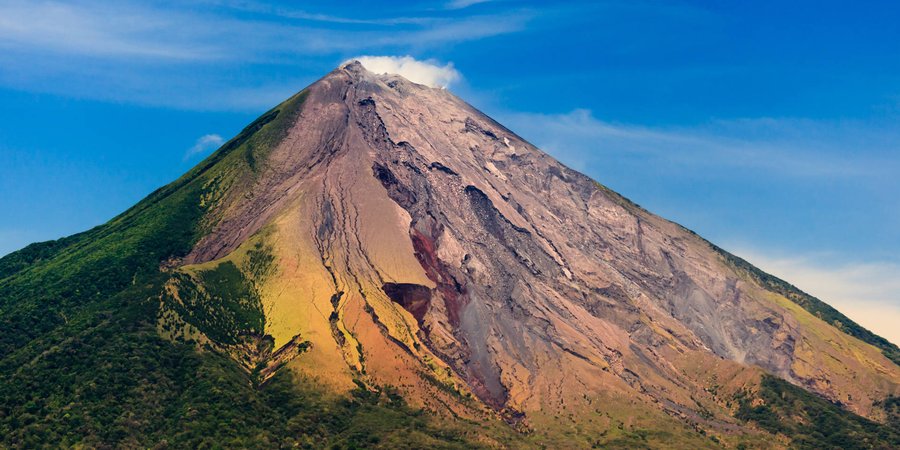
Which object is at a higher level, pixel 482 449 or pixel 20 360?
pixel 20 360

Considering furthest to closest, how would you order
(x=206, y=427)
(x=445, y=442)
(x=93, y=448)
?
(x=445, y=442)
(x=206, y=427)
(x=93, y=448)

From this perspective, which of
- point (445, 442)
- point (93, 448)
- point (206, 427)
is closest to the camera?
point (93, 448)

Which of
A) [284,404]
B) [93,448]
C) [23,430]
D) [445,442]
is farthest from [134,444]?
[445,442]

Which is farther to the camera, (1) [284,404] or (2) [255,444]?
(1) [284,404]

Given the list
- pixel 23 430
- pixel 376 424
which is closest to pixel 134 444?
pixel 23 430

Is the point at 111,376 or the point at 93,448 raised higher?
the point at 111,376

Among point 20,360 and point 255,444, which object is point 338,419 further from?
point 20,360

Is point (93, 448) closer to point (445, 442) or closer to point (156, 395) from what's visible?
point (156, 395)

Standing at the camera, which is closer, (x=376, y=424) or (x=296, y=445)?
(x=296, y=445)
